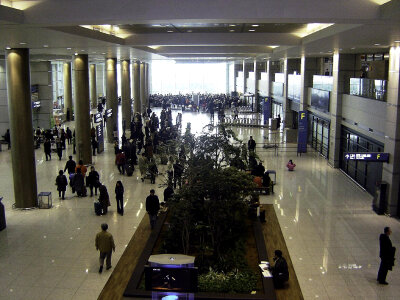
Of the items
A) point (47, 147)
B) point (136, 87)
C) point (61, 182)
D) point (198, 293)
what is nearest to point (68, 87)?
point (136, 87)

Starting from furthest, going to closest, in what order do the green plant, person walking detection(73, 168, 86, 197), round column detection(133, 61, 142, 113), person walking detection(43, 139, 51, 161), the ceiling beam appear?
round column detection(133, 61, 142, 113)
person walking detection(43, 139, 51, 161)
the ceiling beam
person walking detection(73, 168, 86, 197)
the green plant

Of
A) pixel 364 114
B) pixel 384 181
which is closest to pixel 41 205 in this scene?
pixel 384 181

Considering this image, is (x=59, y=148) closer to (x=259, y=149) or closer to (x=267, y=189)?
(x=259, y=149)

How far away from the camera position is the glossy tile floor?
32.0ft

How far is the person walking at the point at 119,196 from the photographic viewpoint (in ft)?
46.8

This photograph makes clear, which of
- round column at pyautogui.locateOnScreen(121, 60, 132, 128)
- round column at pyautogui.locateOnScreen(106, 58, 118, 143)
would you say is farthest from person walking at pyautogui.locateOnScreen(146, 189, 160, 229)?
round column at pyautogui.locateOnScreen(121, 60, 132, 128)

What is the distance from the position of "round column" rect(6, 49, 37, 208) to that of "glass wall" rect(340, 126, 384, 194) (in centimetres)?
1172

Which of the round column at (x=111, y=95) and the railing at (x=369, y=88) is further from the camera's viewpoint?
the round column at (x=111, y=95)

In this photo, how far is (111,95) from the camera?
31047 mm

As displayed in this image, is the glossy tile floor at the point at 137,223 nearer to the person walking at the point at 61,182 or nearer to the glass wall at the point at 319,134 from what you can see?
the person walking at the point at 61,182

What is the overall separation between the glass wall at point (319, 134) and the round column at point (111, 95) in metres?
11.7

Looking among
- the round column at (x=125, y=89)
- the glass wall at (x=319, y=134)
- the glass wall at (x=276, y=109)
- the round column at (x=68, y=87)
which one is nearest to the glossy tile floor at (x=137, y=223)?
the glass wall at (x=319, y=134)

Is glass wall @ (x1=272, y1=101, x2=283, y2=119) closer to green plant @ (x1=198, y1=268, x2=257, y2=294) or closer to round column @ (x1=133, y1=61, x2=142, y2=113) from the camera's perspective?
round column @ (x1=133, y1=61, x2=142, y2=113)

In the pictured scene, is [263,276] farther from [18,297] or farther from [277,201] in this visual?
[277,201]
